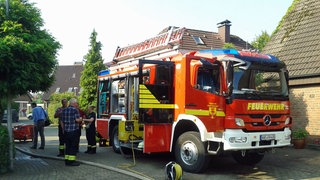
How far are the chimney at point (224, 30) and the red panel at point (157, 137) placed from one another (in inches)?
1126

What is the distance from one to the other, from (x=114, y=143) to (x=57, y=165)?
275 centimetres

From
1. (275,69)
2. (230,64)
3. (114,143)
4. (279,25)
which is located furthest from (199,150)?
(279,25)

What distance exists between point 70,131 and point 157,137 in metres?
2.31

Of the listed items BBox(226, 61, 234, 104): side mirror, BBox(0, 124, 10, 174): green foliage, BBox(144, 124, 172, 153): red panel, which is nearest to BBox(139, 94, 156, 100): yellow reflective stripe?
BBox(144, 124, 172, 153): red panel

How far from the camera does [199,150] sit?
8938 millimetres

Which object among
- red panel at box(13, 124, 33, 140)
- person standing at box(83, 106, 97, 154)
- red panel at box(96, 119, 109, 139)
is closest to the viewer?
person standing at box(83, 106, 97, 154)

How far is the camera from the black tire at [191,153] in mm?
8914

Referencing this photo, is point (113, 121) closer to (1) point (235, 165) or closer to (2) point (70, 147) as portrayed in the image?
(2) point (70, 147)

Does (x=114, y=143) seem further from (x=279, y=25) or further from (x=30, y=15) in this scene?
(x=279, y=25)

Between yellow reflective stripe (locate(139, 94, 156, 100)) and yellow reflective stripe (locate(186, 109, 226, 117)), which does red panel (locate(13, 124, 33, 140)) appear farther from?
yellow reflective stripe (locate(186, 109, 226, 117))

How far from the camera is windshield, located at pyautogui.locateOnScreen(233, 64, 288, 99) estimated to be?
8695mm

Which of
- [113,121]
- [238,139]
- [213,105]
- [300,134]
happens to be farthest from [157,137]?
[300,134]

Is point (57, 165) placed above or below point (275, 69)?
below

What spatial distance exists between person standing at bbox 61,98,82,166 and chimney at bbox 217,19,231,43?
28654mm
